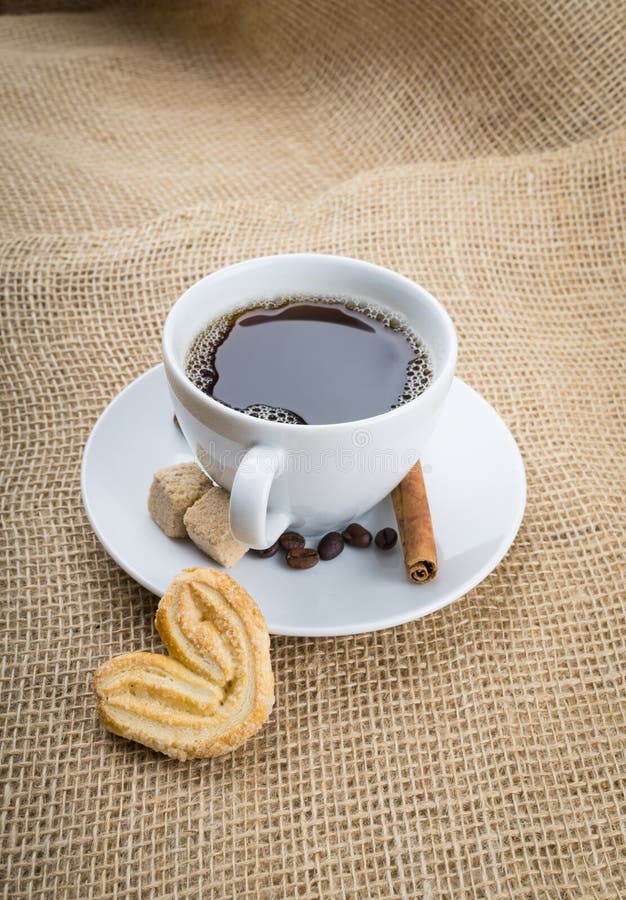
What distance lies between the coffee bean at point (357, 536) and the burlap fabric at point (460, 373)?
0.15 meters

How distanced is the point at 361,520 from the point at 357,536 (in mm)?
83

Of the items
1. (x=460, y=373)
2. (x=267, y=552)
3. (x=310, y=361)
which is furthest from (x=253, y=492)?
(x=460, y=373)

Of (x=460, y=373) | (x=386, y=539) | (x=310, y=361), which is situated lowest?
(x=460, y=373)

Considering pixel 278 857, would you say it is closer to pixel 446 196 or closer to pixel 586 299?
pixel 586 299

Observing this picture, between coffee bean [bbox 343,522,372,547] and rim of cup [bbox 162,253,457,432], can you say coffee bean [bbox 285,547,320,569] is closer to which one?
coffee bean [bbox 343,522,372,547]

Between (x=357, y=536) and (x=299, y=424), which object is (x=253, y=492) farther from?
(x=357, y=536)

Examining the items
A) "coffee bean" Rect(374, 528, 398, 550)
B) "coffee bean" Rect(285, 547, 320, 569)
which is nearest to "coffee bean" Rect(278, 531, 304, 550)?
"coffee bean" Rect(285, 547, 320, 569)

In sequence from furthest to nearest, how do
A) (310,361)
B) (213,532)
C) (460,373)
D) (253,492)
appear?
(460,373) → (310,361) → (213,532) → (253,492)

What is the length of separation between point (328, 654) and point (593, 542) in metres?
0.51

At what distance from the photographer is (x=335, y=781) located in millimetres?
1082

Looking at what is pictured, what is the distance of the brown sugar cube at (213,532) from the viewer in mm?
1147

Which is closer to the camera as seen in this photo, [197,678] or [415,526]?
[197,678]

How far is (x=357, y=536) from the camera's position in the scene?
1.22 meters

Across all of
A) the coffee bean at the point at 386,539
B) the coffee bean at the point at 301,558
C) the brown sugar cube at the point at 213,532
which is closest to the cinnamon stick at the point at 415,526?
the coffee bean at the point at 386,539
